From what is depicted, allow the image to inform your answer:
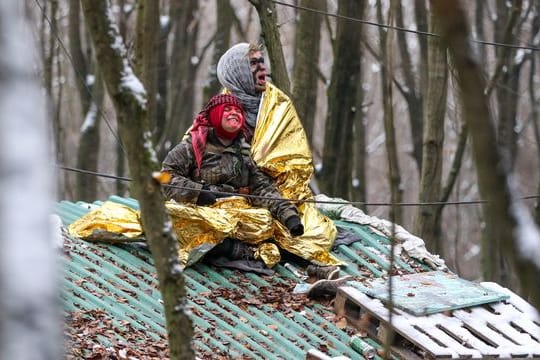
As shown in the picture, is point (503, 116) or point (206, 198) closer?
point (206, 198)

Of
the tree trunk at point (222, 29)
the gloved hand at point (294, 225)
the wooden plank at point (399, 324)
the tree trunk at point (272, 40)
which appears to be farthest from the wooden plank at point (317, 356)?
the tree trunk at point (222, 29)

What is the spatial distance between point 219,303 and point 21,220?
4.84 m

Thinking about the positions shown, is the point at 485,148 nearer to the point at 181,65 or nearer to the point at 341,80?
the point at 341,80

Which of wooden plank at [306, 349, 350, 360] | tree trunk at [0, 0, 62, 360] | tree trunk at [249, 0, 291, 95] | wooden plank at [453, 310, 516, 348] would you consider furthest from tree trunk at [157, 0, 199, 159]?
tree trunk at [0, 0, 62, 360]

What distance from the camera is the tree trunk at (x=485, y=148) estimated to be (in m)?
2.29

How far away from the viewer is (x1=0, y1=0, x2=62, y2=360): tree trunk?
1.95 metres

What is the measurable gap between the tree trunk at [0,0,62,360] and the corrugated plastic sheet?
3.84m

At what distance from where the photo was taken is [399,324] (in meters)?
6.26

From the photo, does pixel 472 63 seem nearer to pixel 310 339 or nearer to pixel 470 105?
pixel 470 105

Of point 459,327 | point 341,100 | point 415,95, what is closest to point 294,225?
point 459,327

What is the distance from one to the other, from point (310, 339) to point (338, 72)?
695 cm

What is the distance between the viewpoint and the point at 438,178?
12266 millimetres

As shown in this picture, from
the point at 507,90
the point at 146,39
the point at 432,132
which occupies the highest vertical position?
the point at 146,39

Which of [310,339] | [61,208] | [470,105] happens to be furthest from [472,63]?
[61,208]
